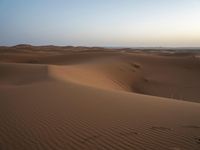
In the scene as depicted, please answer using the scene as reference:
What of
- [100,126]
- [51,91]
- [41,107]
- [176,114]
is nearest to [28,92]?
[51,91]

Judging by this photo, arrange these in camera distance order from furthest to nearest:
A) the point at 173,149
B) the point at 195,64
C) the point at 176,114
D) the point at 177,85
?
the point at 195,64, the point at 177,85, the point at 176,114, the point at 173,149

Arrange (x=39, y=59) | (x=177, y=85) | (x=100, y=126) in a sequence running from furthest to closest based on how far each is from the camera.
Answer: (x=39, y=59) < (x=177, y=85) < (x=100, y=126)

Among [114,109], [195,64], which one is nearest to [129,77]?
[195,64]

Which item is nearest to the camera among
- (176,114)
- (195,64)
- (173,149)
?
(173,149)

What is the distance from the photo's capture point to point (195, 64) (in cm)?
2247

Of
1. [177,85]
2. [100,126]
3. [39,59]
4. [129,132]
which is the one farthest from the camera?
[39,59]

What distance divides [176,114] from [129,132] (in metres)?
1.83

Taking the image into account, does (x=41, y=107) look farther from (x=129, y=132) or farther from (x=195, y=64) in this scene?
(x=195, y=64)

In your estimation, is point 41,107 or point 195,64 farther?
point 195,64

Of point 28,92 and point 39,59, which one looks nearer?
point 28,92

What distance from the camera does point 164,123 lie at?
5121 mm

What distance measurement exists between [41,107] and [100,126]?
76.3 inches

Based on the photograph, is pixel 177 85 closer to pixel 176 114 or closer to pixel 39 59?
pixel 176 114

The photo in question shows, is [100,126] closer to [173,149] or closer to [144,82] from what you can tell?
[173,149]
